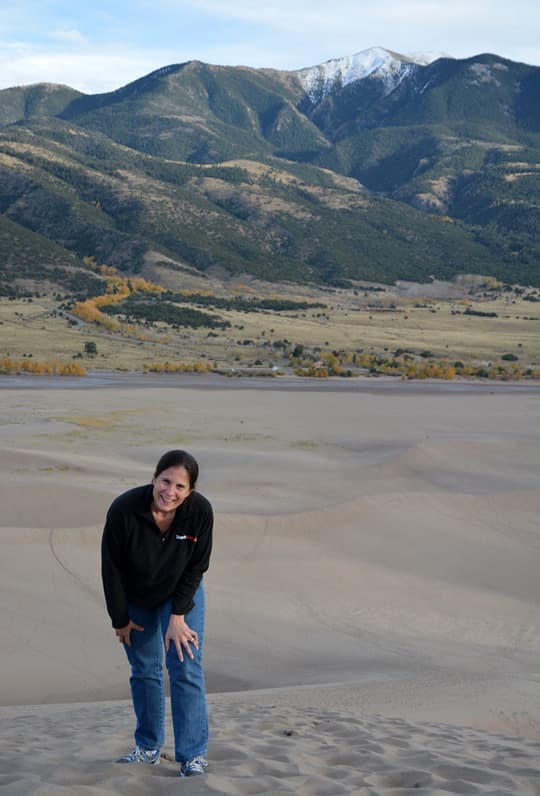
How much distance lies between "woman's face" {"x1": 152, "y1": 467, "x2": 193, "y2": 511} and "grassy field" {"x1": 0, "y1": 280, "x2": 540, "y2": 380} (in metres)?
31.7

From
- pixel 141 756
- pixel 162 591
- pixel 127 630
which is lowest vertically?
pixel 141 756

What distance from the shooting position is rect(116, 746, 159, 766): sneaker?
4730 millimetres

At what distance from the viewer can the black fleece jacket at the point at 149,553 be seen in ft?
14.8

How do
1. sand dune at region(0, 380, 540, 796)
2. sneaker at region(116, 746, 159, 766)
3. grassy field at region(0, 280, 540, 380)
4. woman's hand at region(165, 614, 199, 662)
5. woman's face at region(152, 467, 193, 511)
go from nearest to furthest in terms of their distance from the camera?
woman's face at region(152, 467, 193, 511) < woman's hand at region(165, 614, 199, 662) < sneaker at region(116, 746, 159, 766) < sand dune at region(0, 380, 540, 796) < grassy field at region(0, 280, 540, 380)

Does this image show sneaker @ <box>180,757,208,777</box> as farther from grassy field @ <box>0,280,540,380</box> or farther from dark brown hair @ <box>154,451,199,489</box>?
grassy field @ <box>0,280,540,380</box>

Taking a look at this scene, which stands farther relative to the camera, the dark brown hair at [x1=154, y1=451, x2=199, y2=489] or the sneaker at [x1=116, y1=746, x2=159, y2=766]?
the sneaker at [x1=116, y1=746, x2=159, y2=766]

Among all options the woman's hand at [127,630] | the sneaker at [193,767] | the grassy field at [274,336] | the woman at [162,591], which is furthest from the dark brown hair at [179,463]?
the grassy field at [274,336]

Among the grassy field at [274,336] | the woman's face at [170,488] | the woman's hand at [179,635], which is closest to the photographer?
the woman's face at [170,488]

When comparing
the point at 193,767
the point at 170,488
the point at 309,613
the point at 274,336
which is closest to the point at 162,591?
the point at 170,488

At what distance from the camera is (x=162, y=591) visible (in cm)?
463

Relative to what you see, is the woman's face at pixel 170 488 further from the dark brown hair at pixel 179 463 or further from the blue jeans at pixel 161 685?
the blue jeans at pixel 161 685

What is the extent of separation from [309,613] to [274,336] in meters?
36.3

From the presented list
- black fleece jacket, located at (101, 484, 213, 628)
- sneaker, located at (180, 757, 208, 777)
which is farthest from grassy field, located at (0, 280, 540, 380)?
sneaker, located at (180, 757, 208, 777)

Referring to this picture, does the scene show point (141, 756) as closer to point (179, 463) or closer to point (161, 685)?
point (161, 685)
